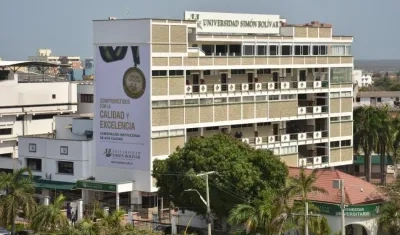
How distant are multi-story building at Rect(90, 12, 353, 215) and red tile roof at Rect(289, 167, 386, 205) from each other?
12.8m

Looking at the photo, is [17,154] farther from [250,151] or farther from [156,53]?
[250,151]

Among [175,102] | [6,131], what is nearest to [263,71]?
[175,102]

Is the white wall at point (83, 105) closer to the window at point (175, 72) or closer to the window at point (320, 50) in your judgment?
the window at point (320, 50)

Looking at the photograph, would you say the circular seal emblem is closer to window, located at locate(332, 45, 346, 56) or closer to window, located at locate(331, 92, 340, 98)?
window, located at locate(331, 92, 340, 98)

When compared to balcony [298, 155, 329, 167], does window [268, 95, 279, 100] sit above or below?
above

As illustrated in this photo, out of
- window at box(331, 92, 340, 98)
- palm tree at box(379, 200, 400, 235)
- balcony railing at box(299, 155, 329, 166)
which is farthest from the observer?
window at box(331, 92, 340, 98)

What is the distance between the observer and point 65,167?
73.1 metres

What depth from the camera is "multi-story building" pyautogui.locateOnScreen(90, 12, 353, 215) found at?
6812cm

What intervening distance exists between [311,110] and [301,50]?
498 centimetres

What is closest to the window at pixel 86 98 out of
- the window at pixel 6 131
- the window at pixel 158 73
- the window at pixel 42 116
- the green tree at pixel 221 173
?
the window at pixel 42 116

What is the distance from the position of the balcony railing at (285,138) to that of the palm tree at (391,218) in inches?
755

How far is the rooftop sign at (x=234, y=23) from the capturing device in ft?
240

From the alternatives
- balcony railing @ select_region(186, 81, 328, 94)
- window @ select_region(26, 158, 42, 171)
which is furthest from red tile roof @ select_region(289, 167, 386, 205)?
window @ select_region(26, 158, 42, 171)

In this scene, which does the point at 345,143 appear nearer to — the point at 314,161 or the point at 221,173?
the point at 314,161
